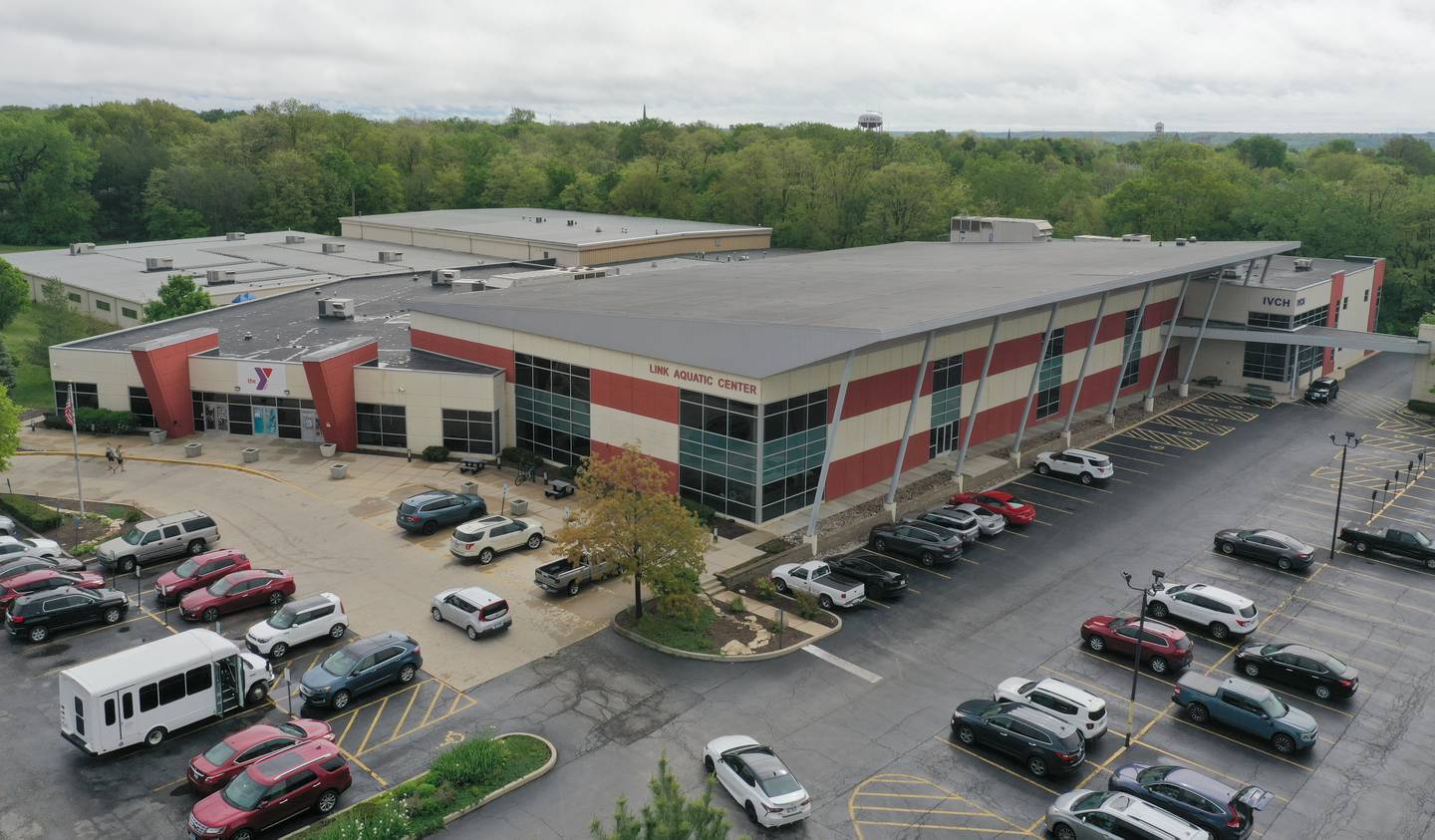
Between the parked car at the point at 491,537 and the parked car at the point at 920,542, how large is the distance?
13302 mm

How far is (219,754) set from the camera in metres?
24.7

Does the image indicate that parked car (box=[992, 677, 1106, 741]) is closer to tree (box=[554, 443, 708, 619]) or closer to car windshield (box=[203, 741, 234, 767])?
tree (box=[554, 443, 708, 619])

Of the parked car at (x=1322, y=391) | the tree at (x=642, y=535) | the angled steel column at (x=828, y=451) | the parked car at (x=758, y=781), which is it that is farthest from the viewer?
the parked car at (x=1322, y=391)

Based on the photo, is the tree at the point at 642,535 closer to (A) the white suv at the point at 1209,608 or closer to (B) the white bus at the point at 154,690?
(B) the white bus at the point at 154,690

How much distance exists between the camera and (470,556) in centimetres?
3856

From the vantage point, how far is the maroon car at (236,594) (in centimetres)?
3375

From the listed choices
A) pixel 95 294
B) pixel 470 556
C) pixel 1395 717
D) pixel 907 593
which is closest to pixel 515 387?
pixel 470 556

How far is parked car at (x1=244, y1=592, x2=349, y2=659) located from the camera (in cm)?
3125

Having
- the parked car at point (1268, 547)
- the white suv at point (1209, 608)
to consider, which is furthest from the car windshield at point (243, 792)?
the parked car at point (1268, 547)

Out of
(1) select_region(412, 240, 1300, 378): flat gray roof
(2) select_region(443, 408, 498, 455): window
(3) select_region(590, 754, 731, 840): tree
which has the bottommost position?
(2) select_region(443, 408, 498, 455): window

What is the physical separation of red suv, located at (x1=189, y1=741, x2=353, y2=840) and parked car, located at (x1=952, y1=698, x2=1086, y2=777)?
1554 centimetres

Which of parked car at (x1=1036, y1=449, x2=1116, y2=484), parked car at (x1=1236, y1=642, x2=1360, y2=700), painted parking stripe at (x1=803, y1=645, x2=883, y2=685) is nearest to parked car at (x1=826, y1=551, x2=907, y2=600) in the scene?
painted parking stripe at (x1=803, y1=645, x2=883, y2=685)

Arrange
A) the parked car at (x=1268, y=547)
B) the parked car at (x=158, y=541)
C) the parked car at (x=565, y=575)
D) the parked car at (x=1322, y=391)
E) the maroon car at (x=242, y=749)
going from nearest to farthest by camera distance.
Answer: the maroon car at (x=242, y=749), the parked car at (x=565, y=575), the parked car at (x=158, y=541), the parked car at (x=1268, y=547), the parked car at (x=1322, y=391)

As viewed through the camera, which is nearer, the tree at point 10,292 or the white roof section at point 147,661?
the white roof section at point 147,661
